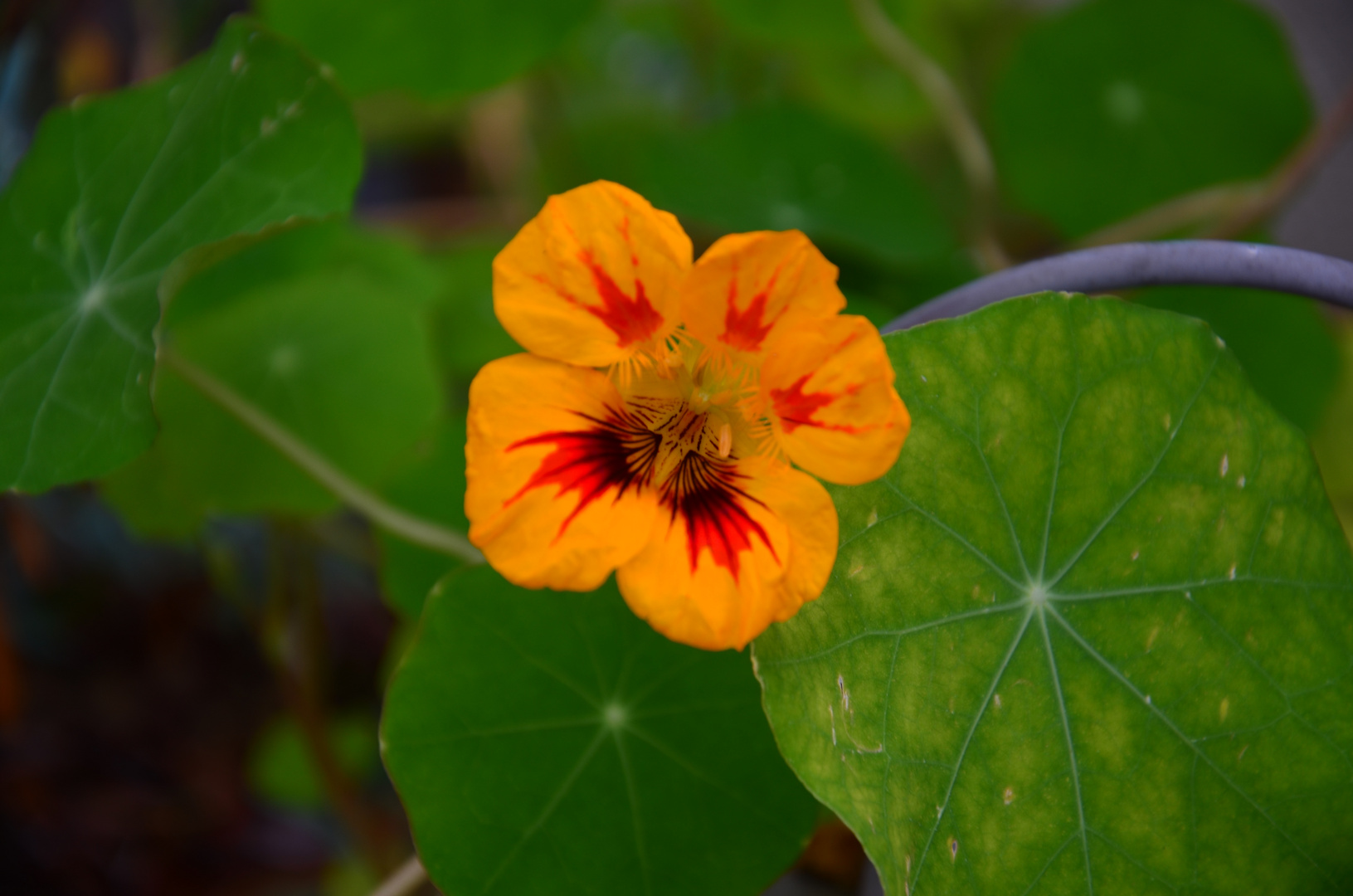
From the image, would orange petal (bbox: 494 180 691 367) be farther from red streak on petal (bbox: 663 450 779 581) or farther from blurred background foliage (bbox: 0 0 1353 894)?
blurred background foliage (bbox: 0 0 1353 894)

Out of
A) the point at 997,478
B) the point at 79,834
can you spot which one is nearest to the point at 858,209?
the point at 997,478

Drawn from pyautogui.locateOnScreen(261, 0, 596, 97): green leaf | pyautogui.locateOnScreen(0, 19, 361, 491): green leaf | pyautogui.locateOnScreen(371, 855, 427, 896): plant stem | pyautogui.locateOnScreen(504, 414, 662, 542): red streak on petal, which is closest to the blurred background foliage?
pyautogui.locateOnScreen(261, 0, 596, 97): green leaf

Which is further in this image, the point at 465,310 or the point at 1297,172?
the point at 465,310

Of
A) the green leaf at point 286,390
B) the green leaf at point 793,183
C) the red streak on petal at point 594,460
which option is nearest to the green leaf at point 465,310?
the green leaf at point 286,390

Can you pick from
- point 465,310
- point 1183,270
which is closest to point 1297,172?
point 1183,270

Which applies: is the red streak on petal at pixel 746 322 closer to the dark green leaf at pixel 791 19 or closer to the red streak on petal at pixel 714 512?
the red streak on petal at pixel 714 512

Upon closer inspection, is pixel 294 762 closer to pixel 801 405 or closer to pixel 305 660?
pixel 305 660
